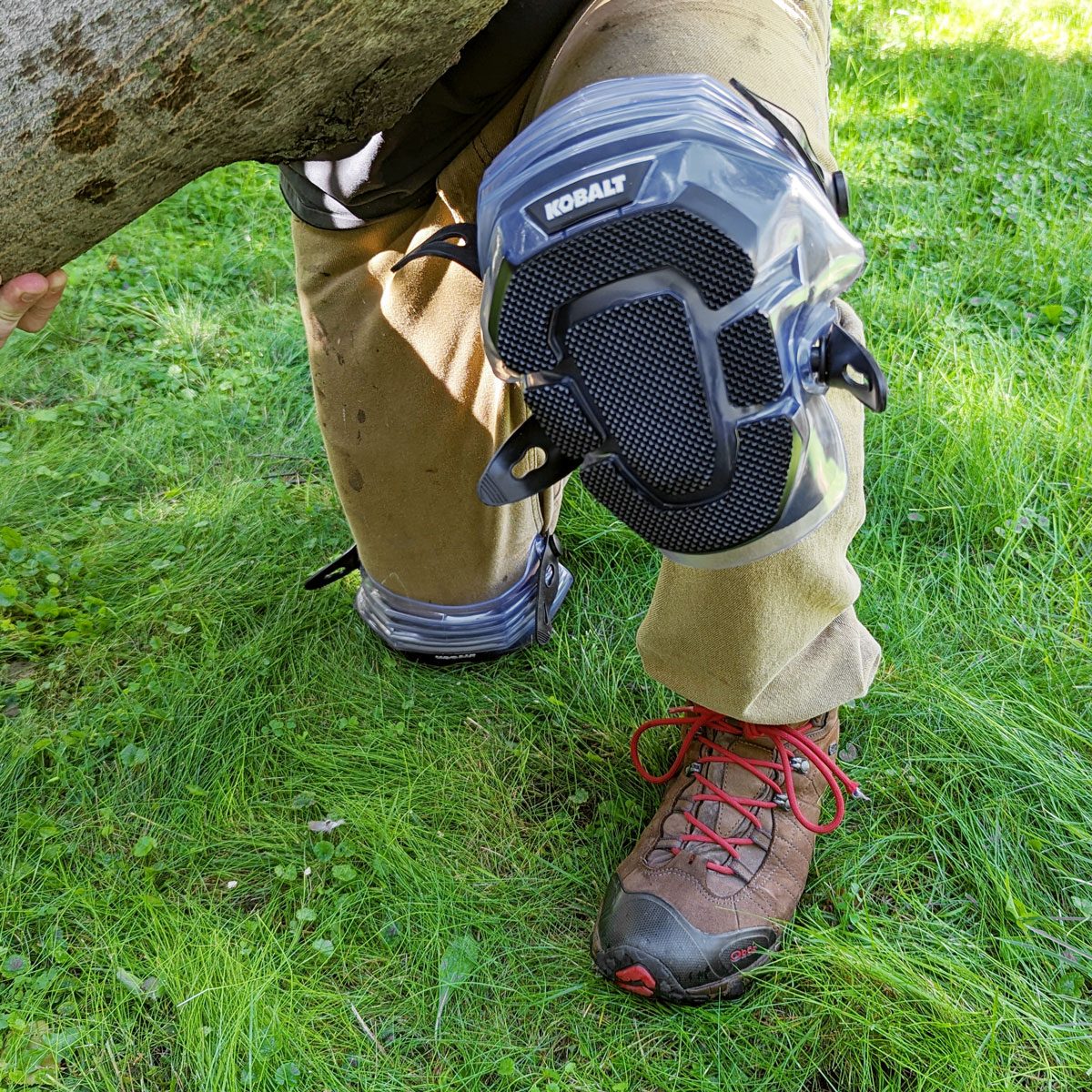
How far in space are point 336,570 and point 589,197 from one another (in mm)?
1229

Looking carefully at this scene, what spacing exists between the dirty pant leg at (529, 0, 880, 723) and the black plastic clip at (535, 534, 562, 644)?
0.41 metres

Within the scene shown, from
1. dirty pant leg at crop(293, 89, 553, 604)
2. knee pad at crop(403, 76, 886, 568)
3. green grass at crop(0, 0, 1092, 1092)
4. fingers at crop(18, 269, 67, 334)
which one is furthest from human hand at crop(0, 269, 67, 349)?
green grass at crop(0, 0, 1092, 1092)

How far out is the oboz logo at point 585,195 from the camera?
3.08 ft

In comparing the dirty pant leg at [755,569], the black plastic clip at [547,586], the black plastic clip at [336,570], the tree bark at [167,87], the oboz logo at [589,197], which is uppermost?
the tree bark at [167,87]

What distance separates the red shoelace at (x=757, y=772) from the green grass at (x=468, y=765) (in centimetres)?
11

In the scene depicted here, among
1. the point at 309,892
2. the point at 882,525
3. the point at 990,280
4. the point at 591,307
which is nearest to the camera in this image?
the point at 591,307

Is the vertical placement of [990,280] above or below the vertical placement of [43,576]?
below

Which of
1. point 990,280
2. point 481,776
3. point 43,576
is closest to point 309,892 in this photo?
point 481,776

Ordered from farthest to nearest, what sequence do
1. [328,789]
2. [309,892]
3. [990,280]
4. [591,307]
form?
[990,280]
[328,789]
[309,892]
[591,307]

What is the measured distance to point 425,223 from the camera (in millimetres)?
1533

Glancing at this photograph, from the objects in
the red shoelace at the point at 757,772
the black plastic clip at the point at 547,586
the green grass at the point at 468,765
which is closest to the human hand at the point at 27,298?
the green grass at the point at 468,765

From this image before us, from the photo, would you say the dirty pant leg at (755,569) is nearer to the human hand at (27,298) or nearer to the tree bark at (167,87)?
the tree bark at (167,87)

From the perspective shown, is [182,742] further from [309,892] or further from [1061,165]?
[1061,165]

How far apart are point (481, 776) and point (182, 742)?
506 millimetres
